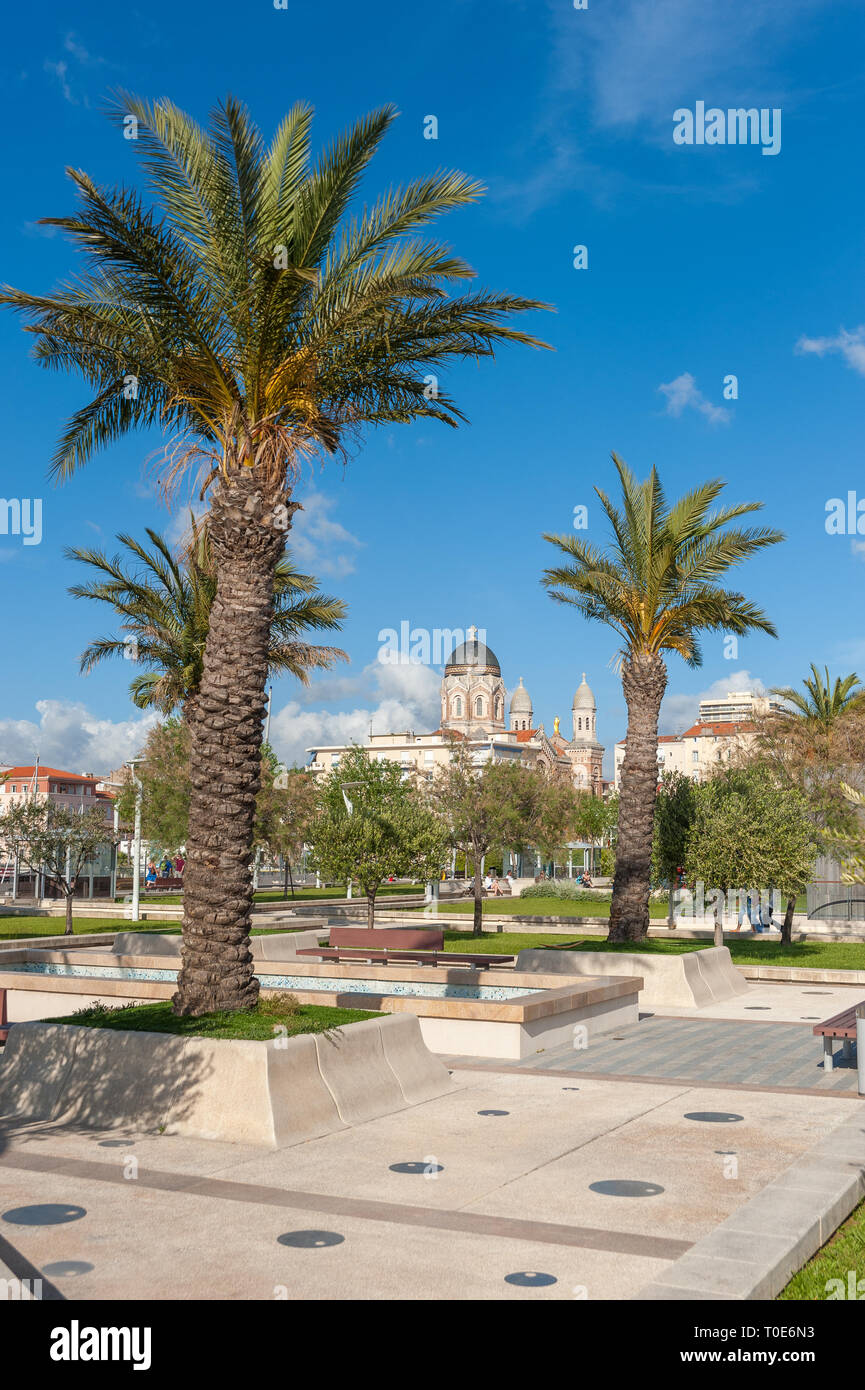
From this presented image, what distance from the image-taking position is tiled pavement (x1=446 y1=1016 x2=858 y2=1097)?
1155 cm

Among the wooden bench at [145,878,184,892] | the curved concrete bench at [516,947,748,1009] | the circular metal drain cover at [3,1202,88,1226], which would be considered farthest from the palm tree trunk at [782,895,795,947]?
the wooden bench at [145,878,184,892]

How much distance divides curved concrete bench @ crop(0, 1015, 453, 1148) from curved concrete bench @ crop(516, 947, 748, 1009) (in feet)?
25.2

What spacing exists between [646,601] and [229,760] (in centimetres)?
1163

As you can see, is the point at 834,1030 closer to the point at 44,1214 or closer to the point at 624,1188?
the point at 624,1188

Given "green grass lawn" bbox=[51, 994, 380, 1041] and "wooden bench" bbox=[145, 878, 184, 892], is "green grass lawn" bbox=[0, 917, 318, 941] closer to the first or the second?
"wooden bench" bbox=[145, 878, 184, 892]

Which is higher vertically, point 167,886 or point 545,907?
A: point 167,886

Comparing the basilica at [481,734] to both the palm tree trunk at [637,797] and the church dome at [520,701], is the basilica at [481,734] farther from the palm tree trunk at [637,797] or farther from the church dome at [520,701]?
the palm tree trunk at [637,797]

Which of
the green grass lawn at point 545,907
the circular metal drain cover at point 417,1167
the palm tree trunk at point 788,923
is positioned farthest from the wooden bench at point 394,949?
the green grass lawn at point 545,907

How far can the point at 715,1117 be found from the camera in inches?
379

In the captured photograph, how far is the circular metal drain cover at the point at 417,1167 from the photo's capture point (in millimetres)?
7824

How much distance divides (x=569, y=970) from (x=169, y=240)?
39.2 ft

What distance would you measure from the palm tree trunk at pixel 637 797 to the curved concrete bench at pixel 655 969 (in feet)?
5.95

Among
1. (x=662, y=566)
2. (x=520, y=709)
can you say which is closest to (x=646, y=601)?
(x=662, y=566)

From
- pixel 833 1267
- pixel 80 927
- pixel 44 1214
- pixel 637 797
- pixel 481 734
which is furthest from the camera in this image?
pixel 481 734
